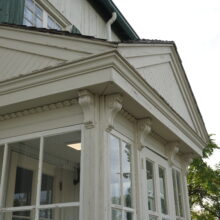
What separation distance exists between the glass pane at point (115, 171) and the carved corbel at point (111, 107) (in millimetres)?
237

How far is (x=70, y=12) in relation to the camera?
7.18m

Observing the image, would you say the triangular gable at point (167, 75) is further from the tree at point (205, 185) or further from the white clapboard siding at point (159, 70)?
the tree at point (205, 185)

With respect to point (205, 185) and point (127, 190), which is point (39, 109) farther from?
point (205, 185)

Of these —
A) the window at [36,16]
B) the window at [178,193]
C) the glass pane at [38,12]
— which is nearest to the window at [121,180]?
the window at [178,193]

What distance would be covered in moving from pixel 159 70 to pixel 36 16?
9.18ft

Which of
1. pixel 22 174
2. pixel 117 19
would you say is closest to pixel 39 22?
pixel 117 19

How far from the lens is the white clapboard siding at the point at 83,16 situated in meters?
7.02

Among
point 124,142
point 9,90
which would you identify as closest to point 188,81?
point 124,142

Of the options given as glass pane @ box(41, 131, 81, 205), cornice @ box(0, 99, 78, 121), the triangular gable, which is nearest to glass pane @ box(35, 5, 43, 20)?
the triangular gable

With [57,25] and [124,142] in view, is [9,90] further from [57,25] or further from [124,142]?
[57,25]

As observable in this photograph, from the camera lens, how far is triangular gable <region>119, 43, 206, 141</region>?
4156mm

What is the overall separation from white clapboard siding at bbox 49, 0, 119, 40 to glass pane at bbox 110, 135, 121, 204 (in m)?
4.04

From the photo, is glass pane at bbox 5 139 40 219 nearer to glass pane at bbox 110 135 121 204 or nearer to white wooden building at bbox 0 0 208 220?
white wooden building at bbox 0 0 208 220

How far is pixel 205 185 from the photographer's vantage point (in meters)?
13.5
